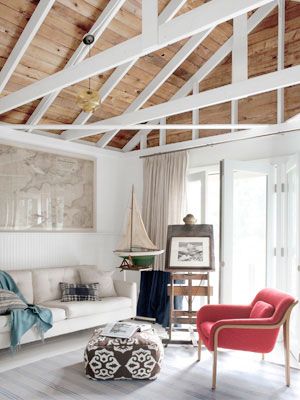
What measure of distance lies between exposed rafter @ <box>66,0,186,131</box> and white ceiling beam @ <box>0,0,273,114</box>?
1.29m

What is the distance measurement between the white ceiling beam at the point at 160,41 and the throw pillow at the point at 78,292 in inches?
88.6

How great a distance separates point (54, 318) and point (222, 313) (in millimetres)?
1780

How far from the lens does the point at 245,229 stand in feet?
16.7

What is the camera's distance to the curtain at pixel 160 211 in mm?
5855

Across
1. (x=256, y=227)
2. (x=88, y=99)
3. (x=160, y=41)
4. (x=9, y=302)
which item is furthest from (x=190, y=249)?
(x=160, y=41)

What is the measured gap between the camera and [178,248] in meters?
5.00

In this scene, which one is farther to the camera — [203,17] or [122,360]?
[122,360]

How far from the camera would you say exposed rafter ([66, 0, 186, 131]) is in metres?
4.51

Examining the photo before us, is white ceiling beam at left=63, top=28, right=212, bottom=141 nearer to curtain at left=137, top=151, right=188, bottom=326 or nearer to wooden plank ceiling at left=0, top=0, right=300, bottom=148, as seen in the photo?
wooden plank ceiling at left=0, top=0, right=300, bottom=148

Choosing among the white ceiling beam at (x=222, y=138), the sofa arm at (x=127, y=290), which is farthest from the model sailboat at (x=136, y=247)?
the white ceiling beam at (x=222, y=138)

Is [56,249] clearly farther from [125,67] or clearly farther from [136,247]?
[125,67]

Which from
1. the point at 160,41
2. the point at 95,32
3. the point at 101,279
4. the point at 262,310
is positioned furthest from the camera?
the point at 101,279

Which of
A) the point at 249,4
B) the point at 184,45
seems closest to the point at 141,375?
the point at 249,4

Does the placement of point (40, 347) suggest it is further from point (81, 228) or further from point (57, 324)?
point (81, 228)
